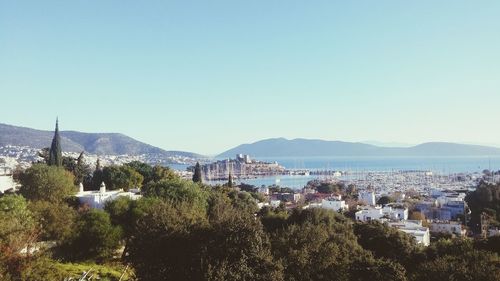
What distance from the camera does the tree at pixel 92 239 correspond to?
19172mm

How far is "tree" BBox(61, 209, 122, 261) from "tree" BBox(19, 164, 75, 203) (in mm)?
6676

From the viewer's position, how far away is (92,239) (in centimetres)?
1927

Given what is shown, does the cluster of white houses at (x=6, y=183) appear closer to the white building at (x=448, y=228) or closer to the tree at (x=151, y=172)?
the tree at (x=151, y=172)

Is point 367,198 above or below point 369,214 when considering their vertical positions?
below

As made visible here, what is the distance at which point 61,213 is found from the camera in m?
19.1

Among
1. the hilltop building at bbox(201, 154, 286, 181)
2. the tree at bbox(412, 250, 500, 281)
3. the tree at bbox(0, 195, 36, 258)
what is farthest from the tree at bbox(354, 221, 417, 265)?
the hilltop building at bbox(201, 154, 286, 181)

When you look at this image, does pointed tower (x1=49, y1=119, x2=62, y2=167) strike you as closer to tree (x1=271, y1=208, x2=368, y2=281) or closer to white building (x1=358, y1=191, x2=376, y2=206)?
tree (x1=271, y1=208, x2=368, y2=281)

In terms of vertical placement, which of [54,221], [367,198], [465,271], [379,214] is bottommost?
[367,198]

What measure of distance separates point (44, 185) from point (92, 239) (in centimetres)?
808

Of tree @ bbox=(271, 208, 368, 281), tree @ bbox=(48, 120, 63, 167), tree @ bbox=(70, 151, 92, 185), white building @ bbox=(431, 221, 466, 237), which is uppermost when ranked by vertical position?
tree @ bbox=(48, 120, 63, 167)

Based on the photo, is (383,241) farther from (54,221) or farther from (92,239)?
(54,221)

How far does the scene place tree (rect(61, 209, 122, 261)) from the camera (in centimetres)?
1917

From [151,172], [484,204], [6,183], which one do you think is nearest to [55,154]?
[6,183]

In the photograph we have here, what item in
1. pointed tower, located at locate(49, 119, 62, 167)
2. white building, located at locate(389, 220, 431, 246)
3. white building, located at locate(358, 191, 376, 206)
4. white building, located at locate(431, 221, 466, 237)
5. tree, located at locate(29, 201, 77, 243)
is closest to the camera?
tree, located at locate(29, 201, 77, 243)
